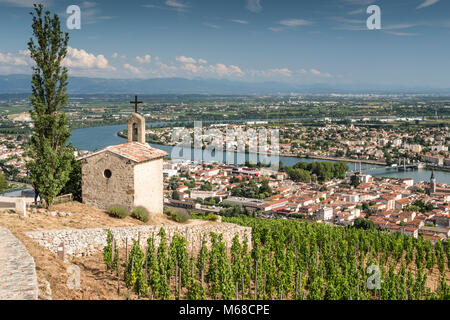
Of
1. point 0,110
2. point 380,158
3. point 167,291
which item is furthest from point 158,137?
point 167,291

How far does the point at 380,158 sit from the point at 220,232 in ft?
228

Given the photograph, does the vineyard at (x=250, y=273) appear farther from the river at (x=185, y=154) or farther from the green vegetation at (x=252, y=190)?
the river at (x=185, y=154)

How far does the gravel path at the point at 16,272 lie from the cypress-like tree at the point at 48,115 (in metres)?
3.55

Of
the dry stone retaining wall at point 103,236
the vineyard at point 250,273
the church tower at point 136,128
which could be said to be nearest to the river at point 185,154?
the church tower at point 136,128

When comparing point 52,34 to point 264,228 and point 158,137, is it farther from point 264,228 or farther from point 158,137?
point 158,137

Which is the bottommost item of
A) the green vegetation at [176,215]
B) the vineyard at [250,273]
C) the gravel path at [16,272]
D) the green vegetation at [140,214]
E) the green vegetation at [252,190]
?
the green vegetation at [252,190]

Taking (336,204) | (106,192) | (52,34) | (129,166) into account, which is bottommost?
(336,204)

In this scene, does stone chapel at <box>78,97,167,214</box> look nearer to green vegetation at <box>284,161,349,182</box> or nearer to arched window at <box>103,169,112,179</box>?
arched window at <box>103,169,112,179</box>

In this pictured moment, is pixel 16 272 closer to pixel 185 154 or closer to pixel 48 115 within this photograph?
pixel 48 115

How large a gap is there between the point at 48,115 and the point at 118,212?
10.3 ft

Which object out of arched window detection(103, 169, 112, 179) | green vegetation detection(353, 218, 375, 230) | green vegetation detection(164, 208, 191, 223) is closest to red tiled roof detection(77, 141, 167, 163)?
arched window detection(103, 169, 112, 179)

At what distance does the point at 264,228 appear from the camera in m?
16.6

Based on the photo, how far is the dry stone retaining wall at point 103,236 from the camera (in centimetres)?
882
